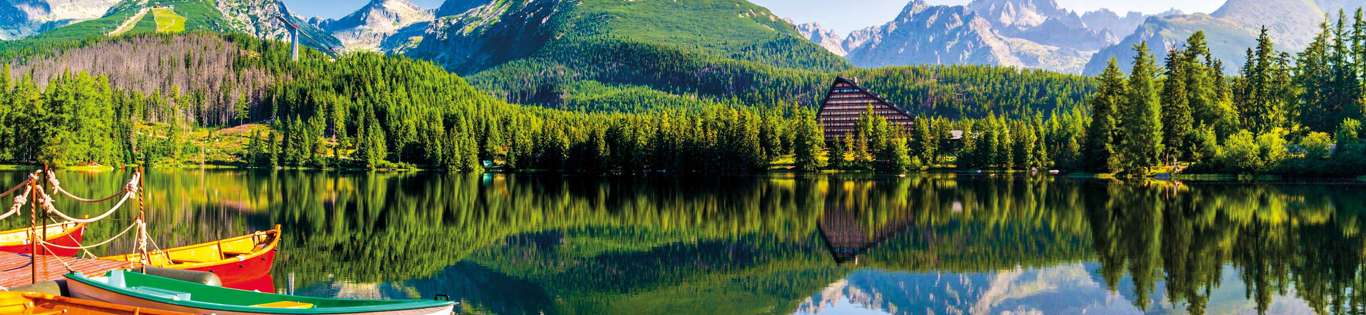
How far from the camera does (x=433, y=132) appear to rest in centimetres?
16462

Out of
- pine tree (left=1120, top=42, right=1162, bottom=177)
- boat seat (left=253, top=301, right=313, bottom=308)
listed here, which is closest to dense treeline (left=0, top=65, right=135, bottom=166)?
boat seat (left=253, top=301, right=313, bottom=308)

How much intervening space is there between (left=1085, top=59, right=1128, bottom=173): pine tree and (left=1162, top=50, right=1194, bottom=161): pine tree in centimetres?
494

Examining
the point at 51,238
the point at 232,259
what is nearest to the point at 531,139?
the point at 51,238

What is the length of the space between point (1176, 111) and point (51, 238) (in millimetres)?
102391

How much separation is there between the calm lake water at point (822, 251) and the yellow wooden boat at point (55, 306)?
24.2ft

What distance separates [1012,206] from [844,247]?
25891 mm

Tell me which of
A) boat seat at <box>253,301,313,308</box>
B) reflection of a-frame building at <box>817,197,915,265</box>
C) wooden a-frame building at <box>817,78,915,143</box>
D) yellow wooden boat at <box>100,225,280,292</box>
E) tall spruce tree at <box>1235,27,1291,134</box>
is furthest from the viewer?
wooden a-frame building at <box>817,78,915,143</box>

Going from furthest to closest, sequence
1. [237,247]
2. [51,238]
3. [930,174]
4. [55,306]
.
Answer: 1. [930,174]
2. [51,238]
3. [237,247]
4. [55,306]

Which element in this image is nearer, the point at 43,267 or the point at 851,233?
the point at 43,267

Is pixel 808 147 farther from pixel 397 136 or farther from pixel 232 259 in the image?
pixel 232 259

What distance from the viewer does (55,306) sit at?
22375 millimetres

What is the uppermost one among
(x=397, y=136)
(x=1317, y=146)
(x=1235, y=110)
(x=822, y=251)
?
(x=397, y=136)

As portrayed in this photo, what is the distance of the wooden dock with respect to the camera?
26562 millimetres

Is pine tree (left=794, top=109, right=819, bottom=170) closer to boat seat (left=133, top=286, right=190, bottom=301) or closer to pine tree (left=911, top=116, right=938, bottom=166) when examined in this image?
pine tree (left=911, top=116, right=938, bottom=166)
